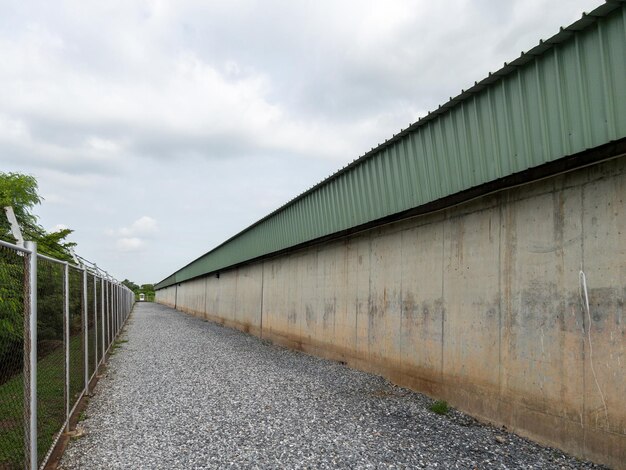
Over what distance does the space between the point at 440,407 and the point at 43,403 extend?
4876 mm

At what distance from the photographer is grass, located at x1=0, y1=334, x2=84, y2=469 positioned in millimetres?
3627

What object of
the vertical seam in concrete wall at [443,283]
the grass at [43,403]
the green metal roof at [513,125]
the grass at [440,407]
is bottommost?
the grass at [440,407]

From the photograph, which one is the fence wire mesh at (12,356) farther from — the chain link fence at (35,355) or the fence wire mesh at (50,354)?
the fence wire mesh at (50,354)

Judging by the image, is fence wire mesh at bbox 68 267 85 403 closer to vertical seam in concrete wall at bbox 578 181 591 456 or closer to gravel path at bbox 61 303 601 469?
gravel path at bbox 61 303 601 469

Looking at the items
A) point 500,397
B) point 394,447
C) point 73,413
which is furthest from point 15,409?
point 500,397

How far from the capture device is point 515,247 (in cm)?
548

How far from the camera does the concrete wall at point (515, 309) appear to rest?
172 inches

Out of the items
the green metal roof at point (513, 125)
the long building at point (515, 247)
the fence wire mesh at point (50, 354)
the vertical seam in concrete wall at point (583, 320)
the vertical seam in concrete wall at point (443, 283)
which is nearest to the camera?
the green metal roof at point (513, 125)

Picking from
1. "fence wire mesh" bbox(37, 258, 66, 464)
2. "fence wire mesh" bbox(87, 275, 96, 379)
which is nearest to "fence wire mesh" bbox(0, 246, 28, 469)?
"fence wire mesh" bbox(37, 258, 66, 464)

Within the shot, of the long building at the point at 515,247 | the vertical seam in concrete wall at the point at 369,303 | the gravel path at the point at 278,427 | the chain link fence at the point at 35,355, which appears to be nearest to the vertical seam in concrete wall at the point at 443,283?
the long building at the point at 515,247

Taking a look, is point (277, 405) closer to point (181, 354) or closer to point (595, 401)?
point (595, 401)

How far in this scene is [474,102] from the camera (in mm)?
5785

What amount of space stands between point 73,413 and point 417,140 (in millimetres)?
6113

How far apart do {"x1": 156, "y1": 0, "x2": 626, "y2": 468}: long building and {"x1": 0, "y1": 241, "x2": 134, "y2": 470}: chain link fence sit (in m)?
4.79
